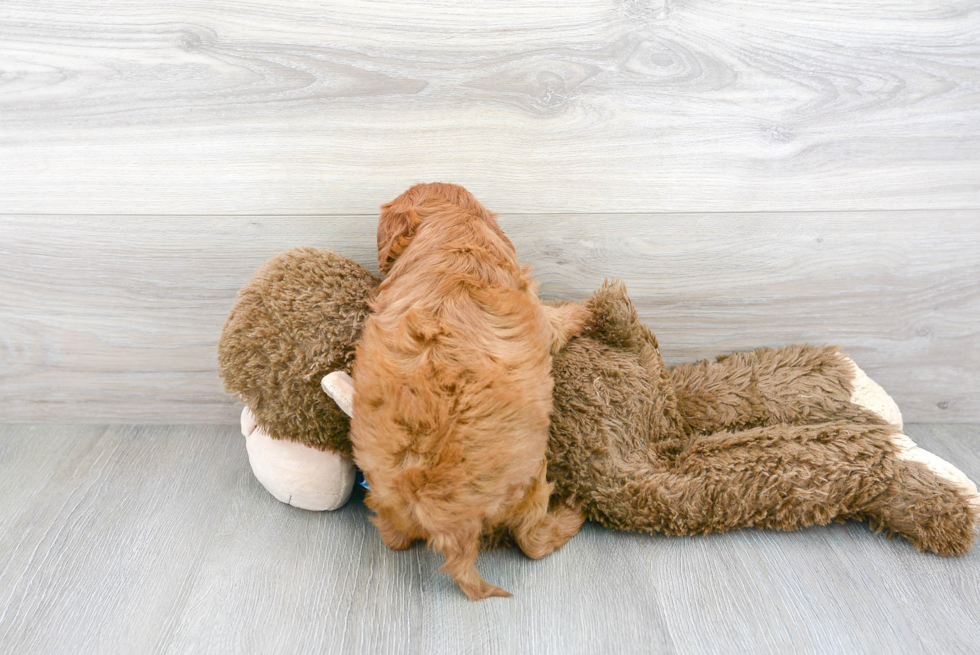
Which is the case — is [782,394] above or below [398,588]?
above

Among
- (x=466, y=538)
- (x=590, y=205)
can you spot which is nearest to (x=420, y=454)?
(x=466, y=538)

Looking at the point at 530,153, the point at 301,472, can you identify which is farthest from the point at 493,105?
the point at 301,472

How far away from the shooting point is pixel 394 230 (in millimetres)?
874

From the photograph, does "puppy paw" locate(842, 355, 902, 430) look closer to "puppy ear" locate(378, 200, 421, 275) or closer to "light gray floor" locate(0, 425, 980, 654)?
"light gray floor" locate(0, 425, 980, 654)

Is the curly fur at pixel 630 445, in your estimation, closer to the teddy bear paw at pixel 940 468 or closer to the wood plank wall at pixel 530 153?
the teddy bear paw at pixel 940 468

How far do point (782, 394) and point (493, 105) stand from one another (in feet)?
2.11

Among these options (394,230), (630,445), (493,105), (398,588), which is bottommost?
(398,588)

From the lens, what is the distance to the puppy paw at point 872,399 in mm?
1034

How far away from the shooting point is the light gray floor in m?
0.78

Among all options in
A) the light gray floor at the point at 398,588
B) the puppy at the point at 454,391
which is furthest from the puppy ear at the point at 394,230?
the light gray floor at the point at 398,588

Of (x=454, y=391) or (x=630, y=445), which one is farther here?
(x=630, y=445)

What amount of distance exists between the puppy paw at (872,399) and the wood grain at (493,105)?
0.28 metres

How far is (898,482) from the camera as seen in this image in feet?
2.95

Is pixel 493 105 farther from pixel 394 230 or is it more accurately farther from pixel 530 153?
pixel 394 230
